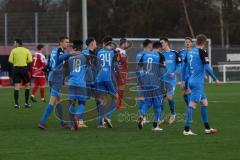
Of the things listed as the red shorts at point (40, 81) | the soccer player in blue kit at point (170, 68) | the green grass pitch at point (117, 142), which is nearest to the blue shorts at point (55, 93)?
the green grass pitch at point (117, 142)

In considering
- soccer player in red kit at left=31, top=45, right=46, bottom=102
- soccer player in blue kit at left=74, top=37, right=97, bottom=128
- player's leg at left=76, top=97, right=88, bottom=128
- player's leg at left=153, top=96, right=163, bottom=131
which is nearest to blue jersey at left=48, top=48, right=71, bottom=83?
soccer player in blue kit at left=74, top=37, right=97, bottom=128

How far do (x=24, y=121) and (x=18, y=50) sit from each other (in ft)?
18.7

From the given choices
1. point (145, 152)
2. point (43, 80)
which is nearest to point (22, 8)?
point (43, 80)

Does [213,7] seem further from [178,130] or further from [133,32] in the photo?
[178,130]

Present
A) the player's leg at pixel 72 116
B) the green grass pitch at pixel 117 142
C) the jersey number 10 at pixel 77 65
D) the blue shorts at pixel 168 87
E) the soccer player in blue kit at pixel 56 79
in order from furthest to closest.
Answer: the blue shorts at pixel 168 87
the soccer player in blue kit at pixel 56 79
the player's leg at pixel 72 116
the jersey number 10 at pixel 77 65
the green grass pitch at pixel 117 142

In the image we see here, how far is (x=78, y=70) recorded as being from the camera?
1534 centimetres

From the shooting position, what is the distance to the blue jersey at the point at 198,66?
1408 centimetres

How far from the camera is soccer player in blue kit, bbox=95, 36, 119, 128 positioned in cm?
1590

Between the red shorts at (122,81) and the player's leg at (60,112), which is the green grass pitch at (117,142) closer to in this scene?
the player's leg at (60,112)

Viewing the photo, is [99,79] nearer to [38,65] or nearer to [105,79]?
[105,79]

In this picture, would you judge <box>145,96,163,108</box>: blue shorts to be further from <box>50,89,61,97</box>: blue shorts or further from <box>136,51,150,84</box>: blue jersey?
<box>50,89,61,97</box>: blue shorts

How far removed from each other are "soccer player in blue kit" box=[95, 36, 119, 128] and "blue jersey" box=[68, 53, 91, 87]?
58 centimetres

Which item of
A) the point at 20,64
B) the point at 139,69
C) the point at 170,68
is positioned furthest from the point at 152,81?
the point at 20,64

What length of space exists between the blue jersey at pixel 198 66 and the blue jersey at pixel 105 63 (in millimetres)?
2337
